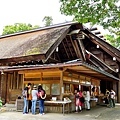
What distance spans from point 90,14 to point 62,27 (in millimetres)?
5899

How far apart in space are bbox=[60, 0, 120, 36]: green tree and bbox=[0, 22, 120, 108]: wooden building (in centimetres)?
186

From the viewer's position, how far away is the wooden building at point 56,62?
421 inches

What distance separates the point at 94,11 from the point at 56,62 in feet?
22.8

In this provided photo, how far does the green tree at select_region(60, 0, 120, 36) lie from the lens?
8.41 m

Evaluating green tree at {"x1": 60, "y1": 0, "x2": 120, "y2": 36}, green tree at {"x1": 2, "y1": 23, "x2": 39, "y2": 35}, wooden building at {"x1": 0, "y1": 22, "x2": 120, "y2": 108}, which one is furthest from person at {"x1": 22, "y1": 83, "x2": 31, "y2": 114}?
green tree at {"x1": 2, "y1": 23, "x2": 39, "y2": 35}

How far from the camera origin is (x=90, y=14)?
8.47 meters

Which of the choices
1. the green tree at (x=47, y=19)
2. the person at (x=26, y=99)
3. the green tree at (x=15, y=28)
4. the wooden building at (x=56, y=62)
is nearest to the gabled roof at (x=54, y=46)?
the wooden building at (x=56, y=62)

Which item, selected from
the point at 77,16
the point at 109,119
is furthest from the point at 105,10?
the point at 109,119

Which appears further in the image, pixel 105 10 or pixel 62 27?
pixel 62 27

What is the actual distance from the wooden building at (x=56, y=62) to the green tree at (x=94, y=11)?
1.86 m

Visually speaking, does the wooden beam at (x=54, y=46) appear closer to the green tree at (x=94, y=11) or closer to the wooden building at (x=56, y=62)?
the wooden building at (x=56, y=62)

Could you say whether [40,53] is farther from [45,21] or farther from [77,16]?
[45,21]

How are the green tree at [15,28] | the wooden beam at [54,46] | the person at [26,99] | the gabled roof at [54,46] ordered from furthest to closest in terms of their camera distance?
1. the green tree at [15,28]
2. the gabled roof at [54,46]
3. the wooden beam at [54,46]
4. the person at [26,99]

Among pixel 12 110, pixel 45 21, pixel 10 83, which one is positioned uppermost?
pixel 45 21
